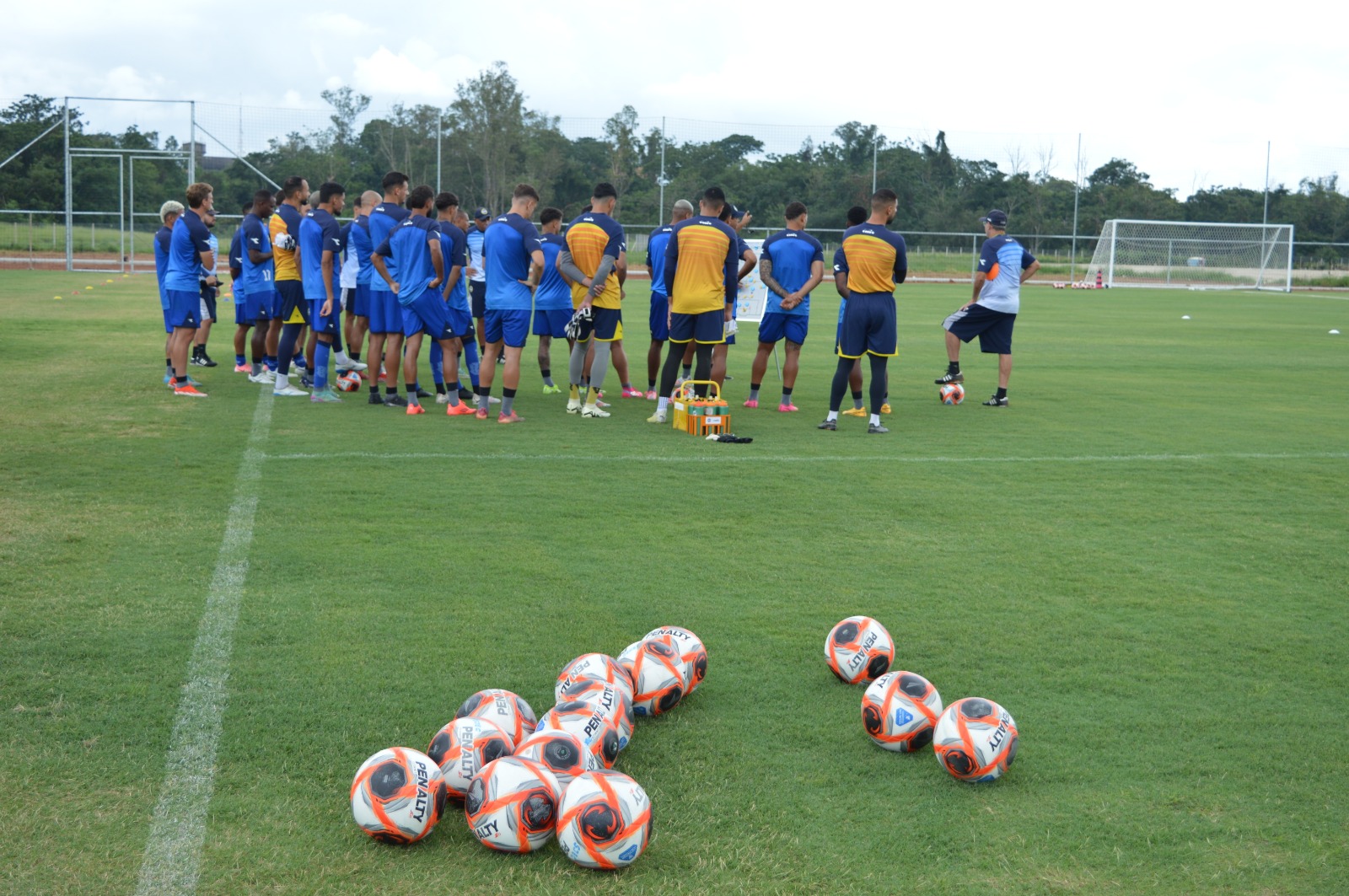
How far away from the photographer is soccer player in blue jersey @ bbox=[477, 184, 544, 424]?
993cm

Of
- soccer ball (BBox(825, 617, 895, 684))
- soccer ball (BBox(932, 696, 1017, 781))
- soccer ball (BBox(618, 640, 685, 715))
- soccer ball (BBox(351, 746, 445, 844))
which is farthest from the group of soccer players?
soccer ball (BBox(351, 746, 445, 844))

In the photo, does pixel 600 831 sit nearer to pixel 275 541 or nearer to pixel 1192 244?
pixel 275 541

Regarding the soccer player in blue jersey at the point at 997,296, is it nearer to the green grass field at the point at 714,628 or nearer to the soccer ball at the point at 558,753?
the green grass field at the point at 714,628

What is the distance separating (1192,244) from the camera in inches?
1861

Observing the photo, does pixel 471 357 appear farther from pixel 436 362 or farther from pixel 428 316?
pixel 428 316

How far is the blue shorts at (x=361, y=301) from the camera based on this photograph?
11.7 metres

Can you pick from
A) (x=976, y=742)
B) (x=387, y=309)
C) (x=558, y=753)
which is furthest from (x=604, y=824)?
(x=387, y=309)

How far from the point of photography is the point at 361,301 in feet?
39.9

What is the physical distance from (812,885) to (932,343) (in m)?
17.2

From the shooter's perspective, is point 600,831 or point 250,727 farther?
point 250,727

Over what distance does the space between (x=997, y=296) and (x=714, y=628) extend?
8.18 meters

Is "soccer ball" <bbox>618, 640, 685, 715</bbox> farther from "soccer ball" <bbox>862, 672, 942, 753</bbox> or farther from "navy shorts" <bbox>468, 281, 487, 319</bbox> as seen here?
"navy shorts" <bbox>468, 281, 487, 319</bbox>

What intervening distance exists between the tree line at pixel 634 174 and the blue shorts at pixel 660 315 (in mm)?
30533

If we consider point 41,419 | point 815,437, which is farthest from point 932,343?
point 41,419
